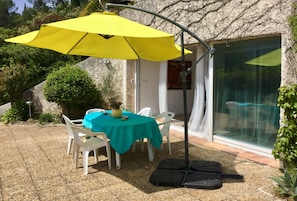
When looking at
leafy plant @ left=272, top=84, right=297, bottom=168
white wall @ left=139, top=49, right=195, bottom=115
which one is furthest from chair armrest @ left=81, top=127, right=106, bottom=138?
white wall @ left=139, top=49, right=195, bottom=115

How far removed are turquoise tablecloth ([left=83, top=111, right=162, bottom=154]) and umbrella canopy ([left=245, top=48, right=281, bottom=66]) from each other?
2.83m

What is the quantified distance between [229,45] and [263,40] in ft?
3.24

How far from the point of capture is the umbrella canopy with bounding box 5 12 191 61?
395 centimetres

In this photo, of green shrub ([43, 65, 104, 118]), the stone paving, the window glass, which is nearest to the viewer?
the stone paving

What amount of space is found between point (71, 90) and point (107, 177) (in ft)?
19.4

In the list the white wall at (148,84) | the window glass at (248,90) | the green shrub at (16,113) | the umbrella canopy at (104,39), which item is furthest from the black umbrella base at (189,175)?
the green shrub at (16,113)

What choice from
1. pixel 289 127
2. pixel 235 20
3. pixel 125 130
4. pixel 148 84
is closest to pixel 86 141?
pixel 125 130

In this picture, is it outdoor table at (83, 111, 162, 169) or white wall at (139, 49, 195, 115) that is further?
white wall at (139, 49, 195, 115)

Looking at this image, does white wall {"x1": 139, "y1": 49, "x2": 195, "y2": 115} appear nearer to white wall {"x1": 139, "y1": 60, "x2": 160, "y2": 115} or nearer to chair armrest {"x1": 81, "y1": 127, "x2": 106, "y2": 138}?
white wall {"x1": 139, "y1": 60, "x2": 160, "y2": 115}

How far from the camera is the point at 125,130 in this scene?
5492 mm

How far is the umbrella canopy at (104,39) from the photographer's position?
13.0 feet

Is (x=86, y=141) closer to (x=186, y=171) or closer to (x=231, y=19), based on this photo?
(x=186, y=171)

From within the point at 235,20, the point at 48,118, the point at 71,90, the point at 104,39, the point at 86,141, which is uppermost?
the point at 235,20

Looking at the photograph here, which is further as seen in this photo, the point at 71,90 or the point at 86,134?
the point at 71,90
